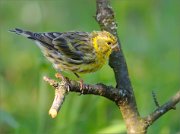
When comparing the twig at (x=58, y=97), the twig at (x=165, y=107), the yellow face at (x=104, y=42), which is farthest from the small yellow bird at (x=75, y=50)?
the twig at (x=58, y=97)

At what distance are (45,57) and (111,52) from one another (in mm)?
801

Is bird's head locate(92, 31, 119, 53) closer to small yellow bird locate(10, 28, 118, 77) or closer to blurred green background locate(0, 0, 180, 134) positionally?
small yellow bird locate(10, 28, 118, 77)

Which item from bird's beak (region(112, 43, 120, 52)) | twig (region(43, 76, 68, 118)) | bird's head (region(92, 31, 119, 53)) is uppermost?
bird's head (region(92, 31, 119, 53))

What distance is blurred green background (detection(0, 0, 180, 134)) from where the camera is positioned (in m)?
6.48

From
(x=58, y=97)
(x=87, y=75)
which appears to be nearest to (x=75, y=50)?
(x=87, y=75)

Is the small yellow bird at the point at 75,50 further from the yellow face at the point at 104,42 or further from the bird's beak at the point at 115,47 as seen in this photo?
the bird's beak at the point at 115,47

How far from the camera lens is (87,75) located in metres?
6.88

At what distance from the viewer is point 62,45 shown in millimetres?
5926

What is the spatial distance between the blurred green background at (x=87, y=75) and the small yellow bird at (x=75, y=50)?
397mm

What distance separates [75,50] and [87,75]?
97cm

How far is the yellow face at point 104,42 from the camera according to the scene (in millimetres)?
5383

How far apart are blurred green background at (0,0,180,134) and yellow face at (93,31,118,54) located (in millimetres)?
547

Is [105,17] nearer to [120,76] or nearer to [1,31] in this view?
[120,76]

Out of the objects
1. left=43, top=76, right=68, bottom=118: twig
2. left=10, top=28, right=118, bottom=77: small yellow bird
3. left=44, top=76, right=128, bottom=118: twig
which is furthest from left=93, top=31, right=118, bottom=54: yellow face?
left=43, top=76, right=68, bottom=118: twig
